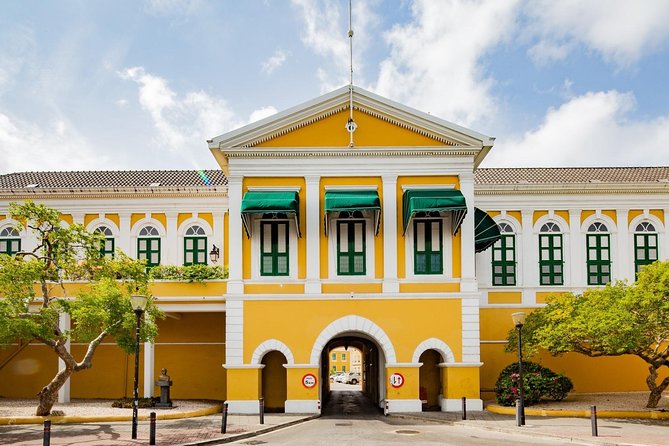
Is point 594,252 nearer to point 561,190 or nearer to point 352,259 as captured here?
point 561,190

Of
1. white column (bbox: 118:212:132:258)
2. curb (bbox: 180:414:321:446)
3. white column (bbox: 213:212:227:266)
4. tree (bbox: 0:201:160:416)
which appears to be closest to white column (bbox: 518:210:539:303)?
curb (bbox: 180:414:321:446)

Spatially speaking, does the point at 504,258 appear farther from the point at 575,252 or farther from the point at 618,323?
the point at 618,323

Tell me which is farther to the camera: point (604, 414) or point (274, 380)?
point (274, 380)

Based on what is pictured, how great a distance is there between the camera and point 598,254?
30.8 meters

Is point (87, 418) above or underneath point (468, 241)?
underneath

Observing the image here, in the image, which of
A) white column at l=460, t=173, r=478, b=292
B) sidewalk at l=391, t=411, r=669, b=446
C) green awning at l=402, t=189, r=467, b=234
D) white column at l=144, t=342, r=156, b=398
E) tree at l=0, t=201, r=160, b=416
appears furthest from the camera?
white column at l=144, t=342, r=156, b=398

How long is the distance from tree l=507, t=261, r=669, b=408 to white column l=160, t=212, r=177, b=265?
1519 cm

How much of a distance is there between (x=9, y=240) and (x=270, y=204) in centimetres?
1354

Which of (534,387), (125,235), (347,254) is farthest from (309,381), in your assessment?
(125,235)

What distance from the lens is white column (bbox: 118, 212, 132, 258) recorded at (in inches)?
1235

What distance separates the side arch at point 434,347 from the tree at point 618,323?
271cm

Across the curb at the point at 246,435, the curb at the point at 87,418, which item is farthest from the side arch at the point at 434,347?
the curb at the point at 87,418

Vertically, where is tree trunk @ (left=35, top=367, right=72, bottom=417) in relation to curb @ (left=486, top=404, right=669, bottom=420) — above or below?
above

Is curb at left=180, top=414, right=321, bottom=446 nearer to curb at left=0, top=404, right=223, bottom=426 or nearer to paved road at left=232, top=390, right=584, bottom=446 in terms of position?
paved road at left=232, top=390, right=584, bottom=446
